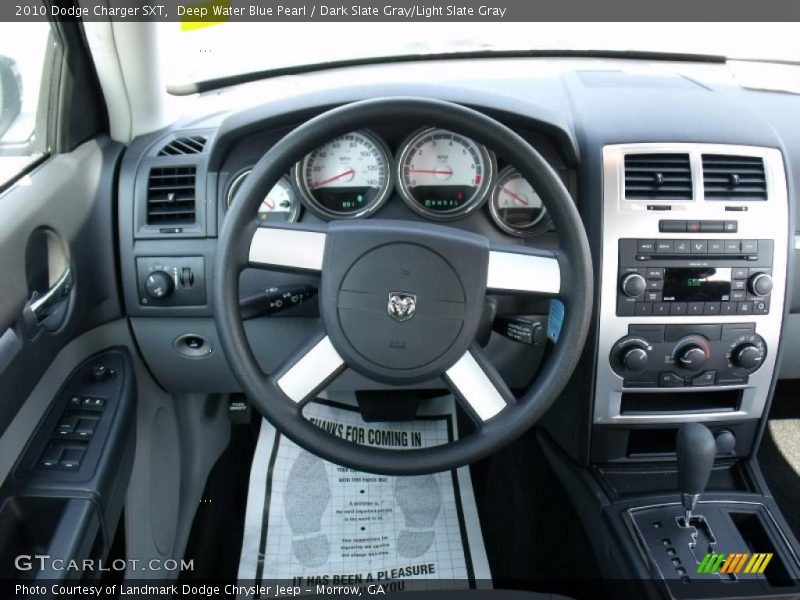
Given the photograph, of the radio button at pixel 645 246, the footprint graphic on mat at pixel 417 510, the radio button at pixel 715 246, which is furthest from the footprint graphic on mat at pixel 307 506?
the radio button at pixel 715 246

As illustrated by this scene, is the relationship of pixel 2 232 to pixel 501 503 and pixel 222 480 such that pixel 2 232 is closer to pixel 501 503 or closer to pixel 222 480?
pixel 222 480

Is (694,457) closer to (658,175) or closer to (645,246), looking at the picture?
(645,246)

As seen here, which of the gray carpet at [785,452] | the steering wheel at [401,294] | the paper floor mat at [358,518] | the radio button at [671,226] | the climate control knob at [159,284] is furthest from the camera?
the gray carpet at [785,452]

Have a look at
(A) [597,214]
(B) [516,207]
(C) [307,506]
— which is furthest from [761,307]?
(C) [307,506]

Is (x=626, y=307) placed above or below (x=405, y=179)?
below

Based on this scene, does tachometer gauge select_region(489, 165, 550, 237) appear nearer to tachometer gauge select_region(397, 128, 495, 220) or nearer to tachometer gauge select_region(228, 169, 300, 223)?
tachometer gauge select_region(397, 128, 495, 220)

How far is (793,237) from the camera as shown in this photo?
146 cm

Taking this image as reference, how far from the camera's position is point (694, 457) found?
132cm

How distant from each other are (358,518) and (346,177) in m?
0.92

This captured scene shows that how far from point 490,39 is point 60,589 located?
173 cm

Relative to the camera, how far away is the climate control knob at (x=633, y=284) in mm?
1395

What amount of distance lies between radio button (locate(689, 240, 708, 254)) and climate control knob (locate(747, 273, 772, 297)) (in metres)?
0.12

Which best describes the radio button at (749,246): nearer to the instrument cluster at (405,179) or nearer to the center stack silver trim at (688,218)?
the center stack silver trim at (688,218)

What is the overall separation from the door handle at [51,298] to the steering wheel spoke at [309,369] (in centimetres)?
49
